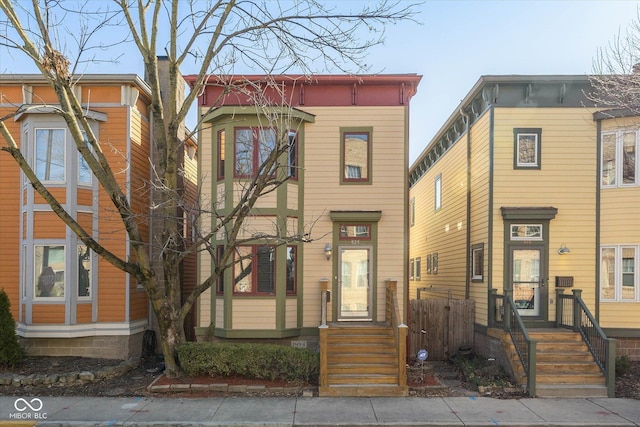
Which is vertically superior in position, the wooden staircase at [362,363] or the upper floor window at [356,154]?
the upper floor window at [356,154]

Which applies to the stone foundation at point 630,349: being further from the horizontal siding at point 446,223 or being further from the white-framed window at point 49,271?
the white-framed window at point 49,271

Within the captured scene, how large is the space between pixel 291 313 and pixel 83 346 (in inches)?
209

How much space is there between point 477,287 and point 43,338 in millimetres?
11276

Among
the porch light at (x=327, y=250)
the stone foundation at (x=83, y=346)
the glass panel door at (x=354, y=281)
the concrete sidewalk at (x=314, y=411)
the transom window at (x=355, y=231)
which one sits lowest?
the concrete sidewalk at (x=314, y=411)

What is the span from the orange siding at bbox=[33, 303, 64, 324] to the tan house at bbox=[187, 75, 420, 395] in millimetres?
3362

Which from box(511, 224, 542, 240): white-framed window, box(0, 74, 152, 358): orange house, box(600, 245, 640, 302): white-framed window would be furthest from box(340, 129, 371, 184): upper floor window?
box(600, 245, 640, 302): white-framed window

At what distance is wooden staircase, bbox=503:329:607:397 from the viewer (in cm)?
904

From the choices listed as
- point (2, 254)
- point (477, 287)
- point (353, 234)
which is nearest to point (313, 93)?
point (353, 234)

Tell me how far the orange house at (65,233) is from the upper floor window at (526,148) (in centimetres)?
937

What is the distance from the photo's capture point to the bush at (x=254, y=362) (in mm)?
9312

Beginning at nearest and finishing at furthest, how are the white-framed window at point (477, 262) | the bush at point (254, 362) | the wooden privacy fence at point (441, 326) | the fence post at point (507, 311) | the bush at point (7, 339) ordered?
the bush at point (254, 362) → the bush at point (7, 339) → the fence post at point (507, 311) → the white-framed window at point (477, 262) → the wooden privacy fence at point (441, 326)

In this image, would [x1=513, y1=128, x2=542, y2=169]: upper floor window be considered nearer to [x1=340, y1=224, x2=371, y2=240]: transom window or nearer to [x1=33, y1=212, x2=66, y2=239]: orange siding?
[x1=340, y1=224, x2=371, y2=240]: transom window

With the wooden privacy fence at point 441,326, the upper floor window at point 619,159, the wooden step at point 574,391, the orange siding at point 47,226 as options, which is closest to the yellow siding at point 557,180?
the upper floor window at point 619,159

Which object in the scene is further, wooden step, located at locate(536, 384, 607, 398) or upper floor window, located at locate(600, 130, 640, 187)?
upper floor window, located at locate(600, 130, 640, 187)
